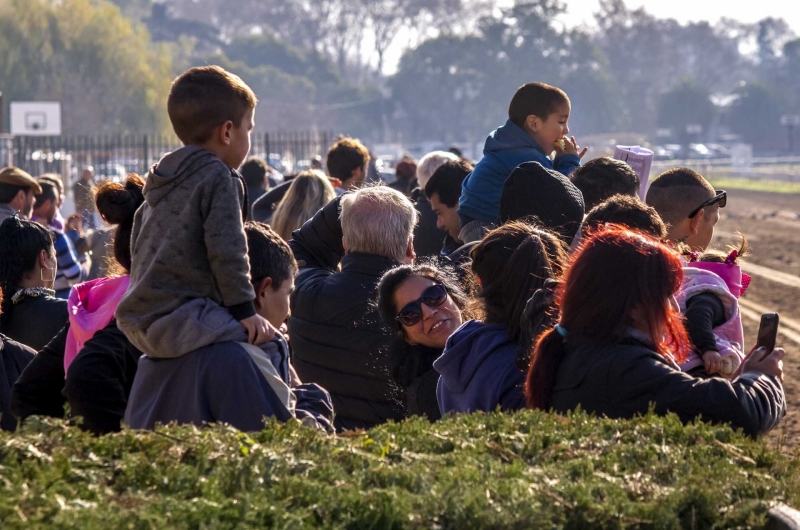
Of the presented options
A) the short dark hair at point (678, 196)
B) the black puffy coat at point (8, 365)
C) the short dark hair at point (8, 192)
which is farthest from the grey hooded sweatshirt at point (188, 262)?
the short dark hair at point (8, 192)

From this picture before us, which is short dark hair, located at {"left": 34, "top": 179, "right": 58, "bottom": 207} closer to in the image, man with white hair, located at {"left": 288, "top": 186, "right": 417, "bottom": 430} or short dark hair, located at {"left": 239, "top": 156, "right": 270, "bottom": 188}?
short dark hair, located at {"left": 239, "top": 156, "right": 270, "bottom": 188}

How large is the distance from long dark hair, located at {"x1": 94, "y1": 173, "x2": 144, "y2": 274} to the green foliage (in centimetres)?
5591

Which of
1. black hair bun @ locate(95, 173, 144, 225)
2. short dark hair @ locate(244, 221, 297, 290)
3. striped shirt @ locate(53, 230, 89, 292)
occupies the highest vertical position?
black hair bun @ locate(95, 173, 144, 225)

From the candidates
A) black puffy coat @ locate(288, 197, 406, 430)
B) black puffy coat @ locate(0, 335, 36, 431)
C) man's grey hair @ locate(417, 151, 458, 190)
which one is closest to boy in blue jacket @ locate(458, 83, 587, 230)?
black puffy coat @ locate(288, 197, 406, 430)

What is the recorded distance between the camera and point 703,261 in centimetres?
456

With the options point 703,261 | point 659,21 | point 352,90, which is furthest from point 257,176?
point 659,21

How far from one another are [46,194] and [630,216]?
19.2 ft

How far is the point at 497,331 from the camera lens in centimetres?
391

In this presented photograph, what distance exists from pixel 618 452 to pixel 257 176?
7624mm

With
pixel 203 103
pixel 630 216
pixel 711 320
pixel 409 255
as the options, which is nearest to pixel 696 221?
pixel 630 216

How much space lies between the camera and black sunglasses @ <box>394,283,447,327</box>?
4285 millimetres

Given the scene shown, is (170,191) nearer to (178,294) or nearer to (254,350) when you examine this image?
(178,294)

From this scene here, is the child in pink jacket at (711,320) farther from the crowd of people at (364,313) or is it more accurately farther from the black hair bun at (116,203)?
the black hair bun at (116,203)

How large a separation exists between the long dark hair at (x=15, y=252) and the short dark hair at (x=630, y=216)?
252 cm
